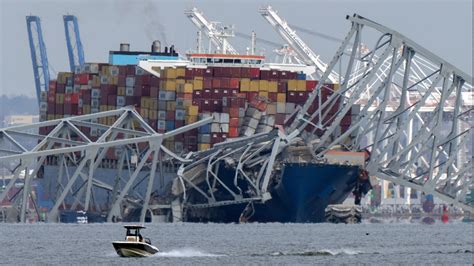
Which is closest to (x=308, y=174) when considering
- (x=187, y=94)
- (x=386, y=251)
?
(x=187, y=94)

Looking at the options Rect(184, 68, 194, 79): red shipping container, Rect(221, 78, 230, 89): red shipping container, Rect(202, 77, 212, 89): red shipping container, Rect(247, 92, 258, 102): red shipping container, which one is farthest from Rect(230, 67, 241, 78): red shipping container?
Rect(184, 68, 194, 79): red shipping container

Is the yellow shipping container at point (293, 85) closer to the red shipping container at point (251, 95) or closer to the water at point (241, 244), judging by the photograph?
the red shipping container at point (251, 95)

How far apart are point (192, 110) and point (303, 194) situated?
15.9 metres

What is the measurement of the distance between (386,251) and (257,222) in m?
40.4

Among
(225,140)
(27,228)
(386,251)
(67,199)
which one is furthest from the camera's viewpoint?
(67,199)

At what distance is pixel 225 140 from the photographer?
14938 cm

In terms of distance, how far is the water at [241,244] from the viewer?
315ft

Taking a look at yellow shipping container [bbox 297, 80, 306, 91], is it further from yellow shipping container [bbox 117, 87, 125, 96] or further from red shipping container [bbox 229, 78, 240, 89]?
yellow shipping container [bbox 117, 87, 125, 96]

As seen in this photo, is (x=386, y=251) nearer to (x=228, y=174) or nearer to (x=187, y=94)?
(x=228, y=174)

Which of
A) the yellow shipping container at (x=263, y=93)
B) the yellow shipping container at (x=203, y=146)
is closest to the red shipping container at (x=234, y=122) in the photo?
the yellow shipping container at (x=203, y=146)

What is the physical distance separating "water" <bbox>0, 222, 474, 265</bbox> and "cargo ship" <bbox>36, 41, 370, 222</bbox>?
8.87 ft

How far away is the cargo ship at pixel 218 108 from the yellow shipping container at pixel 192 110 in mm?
78

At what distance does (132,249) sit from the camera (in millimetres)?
93688

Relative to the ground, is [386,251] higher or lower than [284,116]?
lower
